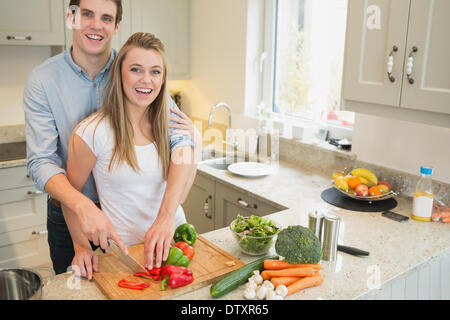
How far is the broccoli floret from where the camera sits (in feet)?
4.54

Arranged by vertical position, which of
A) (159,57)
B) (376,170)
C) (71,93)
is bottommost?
(376,170)

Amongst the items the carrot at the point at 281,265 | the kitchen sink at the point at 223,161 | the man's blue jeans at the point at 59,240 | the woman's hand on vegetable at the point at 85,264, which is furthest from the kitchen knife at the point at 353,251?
the kitchen sink at the point at 223,161

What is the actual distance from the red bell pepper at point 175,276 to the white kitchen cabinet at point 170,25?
234 centimetres

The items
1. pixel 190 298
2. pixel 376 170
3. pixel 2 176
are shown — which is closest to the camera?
pixel 190 298

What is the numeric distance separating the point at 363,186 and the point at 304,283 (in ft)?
3.14

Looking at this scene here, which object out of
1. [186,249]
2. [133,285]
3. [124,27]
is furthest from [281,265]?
[124,27]

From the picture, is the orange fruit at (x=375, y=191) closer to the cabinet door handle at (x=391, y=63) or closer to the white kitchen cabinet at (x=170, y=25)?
the cabinet door handle at (x=391, y=63)

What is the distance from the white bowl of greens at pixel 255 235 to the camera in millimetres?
1526

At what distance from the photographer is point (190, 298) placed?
1317 millimetres

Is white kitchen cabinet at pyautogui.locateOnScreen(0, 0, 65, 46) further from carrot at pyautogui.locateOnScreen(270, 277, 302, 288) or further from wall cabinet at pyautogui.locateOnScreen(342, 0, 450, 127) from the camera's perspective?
carrot at pyautogui.locateOnScreen(270, 277, 302, 288)

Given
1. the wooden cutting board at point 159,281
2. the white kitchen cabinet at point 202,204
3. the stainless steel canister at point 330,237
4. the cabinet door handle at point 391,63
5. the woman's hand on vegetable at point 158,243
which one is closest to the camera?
the wooden cutting board at point 159,281

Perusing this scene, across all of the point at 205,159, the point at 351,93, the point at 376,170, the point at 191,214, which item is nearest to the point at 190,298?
the point at 351,93

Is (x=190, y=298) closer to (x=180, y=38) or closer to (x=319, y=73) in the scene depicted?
(x=319, y=73)
